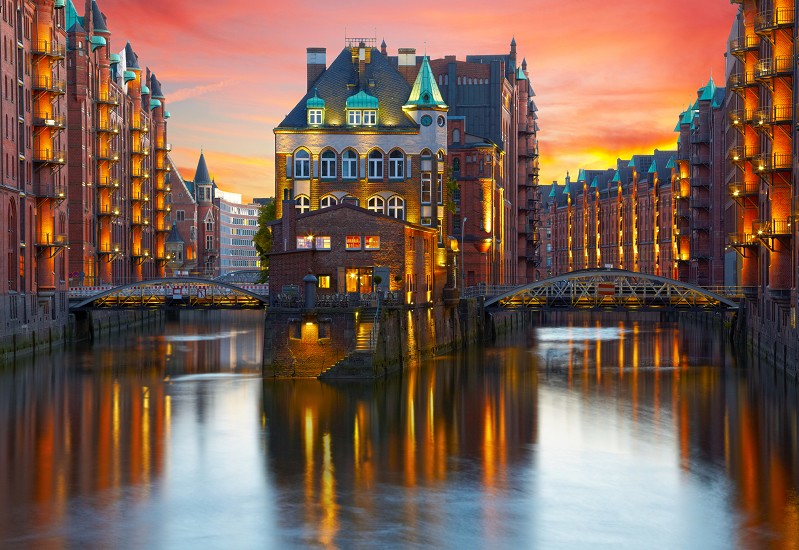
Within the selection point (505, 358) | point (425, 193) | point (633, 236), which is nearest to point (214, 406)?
point (505, 358)

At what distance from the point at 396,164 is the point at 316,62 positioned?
15132 millimetres

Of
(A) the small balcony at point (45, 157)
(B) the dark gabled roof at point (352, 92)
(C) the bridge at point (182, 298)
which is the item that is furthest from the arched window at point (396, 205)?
(A) the small balcony at point (45, 157)

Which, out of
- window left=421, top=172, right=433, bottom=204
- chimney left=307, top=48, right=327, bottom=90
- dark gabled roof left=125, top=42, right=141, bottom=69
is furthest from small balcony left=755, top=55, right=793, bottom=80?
dark gabled roof left=125, top=42, right=141, bottom=69

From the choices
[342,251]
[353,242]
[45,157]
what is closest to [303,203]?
[45,157]

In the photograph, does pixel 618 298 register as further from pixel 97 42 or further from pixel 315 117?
pixel 97 42

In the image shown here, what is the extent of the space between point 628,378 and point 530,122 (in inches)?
3509

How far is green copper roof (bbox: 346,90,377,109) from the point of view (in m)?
87.1

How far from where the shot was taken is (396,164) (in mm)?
87125

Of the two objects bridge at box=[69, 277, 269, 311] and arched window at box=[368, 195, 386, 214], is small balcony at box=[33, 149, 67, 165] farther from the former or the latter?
arched window at box=[368, 195, 386, 214]

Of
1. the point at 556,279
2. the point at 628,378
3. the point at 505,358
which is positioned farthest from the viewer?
the point at 556,279

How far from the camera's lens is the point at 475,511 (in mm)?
34188

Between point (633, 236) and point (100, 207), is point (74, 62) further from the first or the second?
point (633, 236)

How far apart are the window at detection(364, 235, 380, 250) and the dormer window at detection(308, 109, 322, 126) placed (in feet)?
68.7

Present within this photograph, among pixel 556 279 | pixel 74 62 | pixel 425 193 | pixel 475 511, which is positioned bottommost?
pixel 475 511
